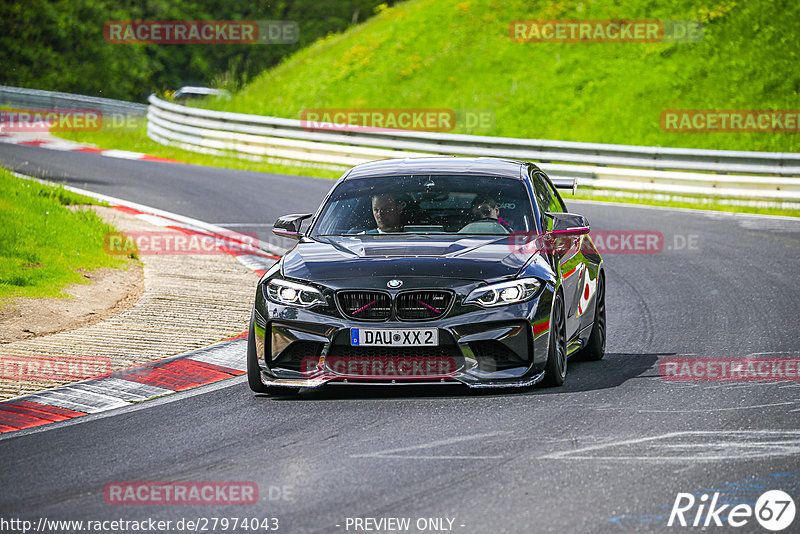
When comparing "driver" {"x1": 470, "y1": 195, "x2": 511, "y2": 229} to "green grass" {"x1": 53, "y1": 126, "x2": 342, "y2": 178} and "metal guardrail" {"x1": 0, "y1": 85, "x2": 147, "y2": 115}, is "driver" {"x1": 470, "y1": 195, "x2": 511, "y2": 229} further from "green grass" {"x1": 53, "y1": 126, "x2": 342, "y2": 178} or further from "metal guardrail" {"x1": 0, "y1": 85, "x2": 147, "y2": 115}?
"metal guardrail" {"x1": 0, "y1": 85, "x2": 147, "y2": 115}

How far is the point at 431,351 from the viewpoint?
7844 millimetres

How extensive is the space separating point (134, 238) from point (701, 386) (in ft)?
31.0

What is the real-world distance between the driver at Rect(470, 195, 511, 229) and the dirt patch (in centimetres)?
394

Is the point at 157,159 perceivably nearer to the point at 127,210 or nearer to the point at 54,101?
the point at 127,210

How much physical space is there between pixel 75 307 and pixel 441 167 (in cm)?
419

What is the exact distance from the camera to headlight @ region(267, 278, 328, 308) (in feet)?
26.3

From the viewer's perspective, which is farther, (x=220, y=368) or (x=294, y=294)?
(x=220, y=368)

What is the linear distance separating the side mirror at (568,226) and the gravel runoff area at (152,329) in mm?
3109

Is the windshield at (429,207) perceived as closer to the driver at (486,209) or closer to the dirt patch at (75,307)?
the driver at (486,209)

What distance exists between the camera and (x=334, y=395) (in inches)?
333

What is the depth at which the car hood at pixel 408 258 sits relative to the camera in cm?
806

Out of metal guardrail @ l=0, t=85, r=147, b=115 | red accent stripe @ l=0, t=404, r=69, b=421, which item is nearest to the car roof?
red accent stripe @ l=0, t=404, r=69, b=421

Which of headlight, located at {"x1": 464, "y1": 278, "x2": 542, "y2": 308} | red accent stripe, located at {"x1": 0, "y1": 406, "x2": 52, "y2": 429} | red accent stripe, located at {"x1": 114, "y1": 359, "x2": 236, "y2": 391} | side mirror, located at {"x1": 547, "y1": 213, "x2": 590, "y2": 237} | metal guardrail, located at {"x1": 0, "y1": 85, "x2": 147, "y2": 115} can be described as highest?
metal guardrail, located at {"x1": 0, "y1": 85, "x2": 147, "y2": 115}

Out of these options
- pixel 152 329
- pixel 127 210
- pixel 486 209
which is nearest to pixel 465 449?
pixel 486 209
